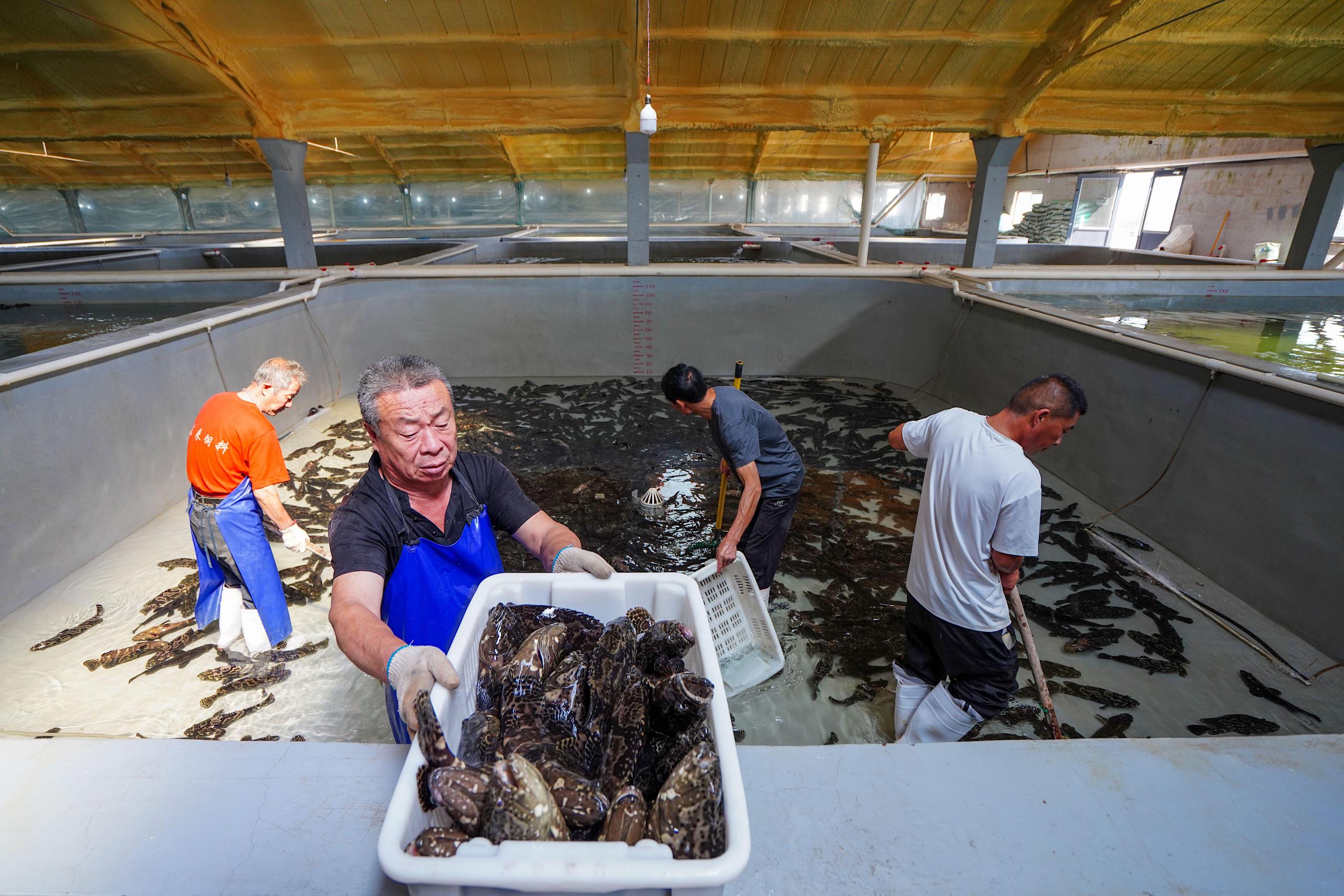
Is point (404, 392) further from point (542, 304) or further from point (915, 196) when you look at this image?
point (915, 196)

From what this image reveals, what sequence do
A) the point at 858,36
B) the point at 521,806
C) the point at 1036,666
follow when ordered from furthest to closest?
the point at 858,36, the point at 1036,666, the point at 521,806

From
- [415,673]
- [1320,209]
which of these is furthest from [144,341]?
[1320,209]

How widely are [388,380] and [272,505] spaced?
79.0 inches

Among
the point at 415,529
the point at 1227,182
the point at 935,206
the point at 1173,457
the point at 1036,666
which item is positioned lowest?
the point at 1036,666

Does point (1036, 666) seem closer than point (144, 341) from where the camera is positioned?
Yes

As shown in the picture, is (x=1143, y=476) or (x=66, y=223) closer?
(x=1143, y=476)

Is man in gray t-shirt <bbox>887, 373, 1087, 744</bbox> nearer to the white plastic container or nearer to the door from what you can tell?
the white plastic container

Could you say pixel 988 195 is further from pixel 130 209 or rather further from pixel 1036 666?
pixel 130 209

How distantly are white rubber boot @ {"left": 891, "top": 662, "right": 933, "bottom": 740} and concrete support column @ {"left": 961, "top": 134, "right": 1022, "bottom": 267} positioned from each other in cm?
973

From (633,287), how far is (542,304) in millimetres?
1476

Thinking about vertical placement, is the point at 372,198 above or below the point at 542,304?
above

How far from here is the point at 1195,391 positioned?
4.92m

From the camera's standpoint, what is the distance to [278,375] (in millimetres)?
3416

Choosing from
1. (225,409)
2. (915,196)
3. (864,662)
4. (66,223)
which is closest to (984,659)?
(864,662)
